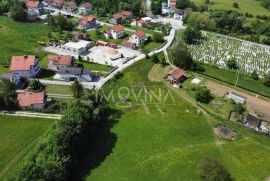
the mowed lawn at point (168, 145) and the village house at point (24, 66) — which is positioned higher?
the village house at point (24, 66)

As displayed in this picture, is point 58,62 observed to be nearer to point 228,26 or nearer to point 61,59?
point 61,59

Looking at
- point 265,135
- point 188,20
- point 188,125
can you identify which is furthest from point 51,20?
point 265,135

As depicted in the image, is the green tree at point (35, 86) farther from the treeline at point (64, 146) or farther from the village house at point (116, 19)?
the village house at point (116, 19)

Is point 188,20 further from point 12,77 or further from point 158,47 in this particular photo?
point 12,77

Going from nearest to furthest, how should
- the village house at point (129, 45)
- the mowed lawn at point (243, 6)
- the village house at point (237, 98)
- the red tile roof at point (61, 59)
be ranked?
1. the village house at point (237, 98)
2. the red tile roof at point (61, 59)
3. the village house at point (129, 45)
4. the mowed lawn at point (243, 6)

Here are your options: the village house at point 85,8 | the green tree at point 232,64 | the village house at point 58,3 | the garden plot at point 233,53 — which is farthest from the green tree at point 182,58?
the village house at point 58,3

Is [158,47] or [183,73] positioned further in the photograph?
[158,47]
